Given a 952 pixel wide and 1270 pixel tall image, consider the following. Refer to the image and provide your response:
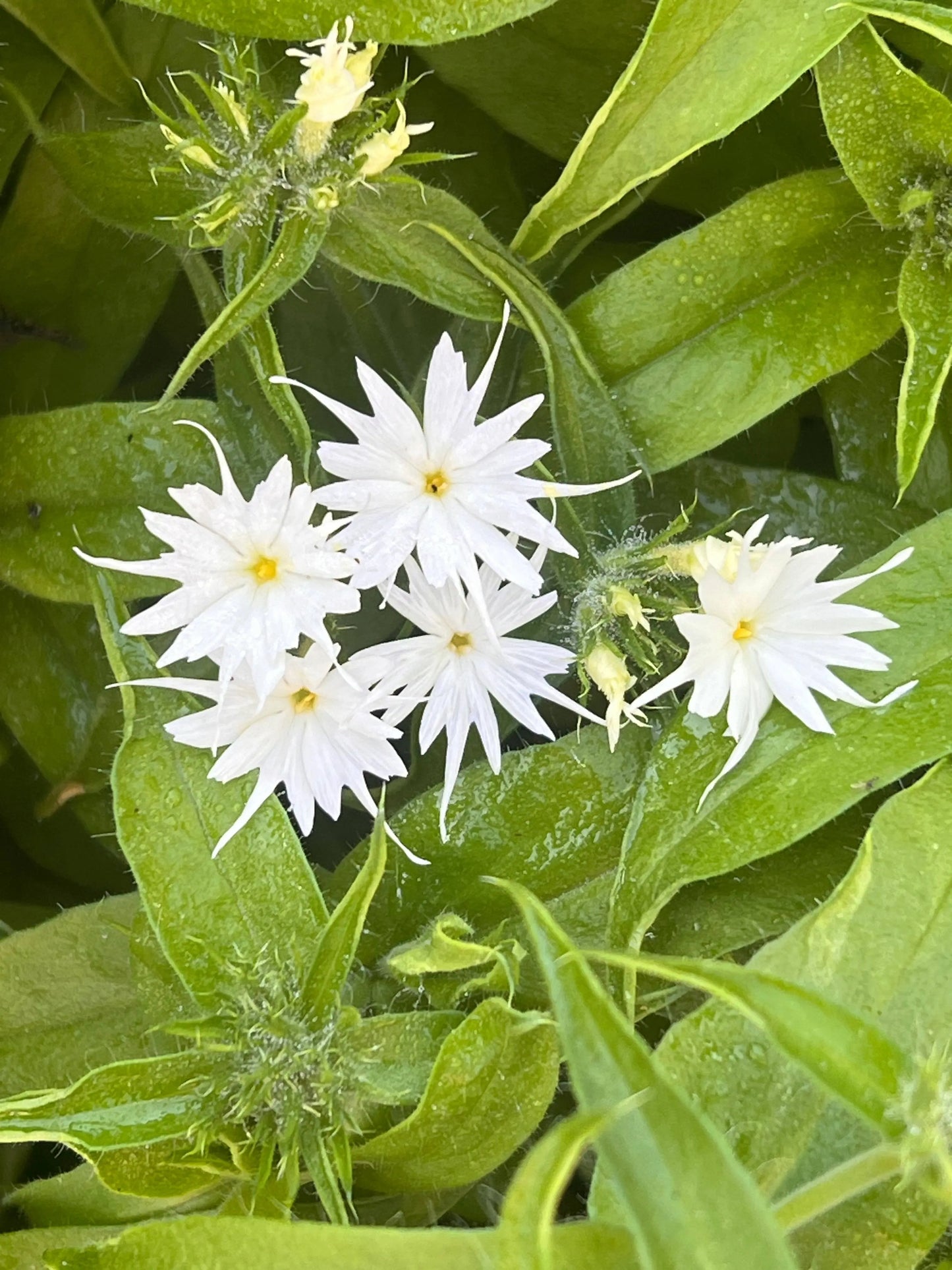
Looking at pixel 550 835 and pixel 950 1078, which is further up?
pixel 550 835

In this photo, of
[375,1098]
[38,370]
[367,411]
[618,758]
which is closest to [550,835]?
[618,758]

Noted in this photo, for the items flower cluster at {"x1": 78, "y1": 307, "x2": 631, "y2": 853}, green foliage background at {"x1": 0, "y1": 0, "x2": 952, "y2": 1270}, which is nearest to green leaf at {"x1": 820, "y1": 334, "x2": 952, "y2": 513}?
green foliage background at {"x1": 0, "y1": 0, "x2": 952, "y2": 1270}

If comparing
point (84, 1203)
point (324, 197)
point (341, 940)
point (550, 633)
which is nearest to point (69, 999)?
point (84, 1203)

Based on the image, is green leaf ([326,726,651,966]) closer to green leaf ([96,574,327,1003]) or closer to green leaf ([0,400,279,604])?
green leaf ([96,574,327,1003])

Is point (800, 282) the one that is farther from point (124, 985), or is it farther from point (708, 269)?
point (124, 985)

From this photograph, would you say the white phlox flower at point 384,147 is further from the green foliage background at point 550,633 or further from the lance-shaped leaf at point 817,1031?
the lance-shaped leaf at point 817,1031

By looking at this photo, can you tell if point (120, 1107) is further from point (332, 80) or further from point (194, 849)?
point (332, 80)
